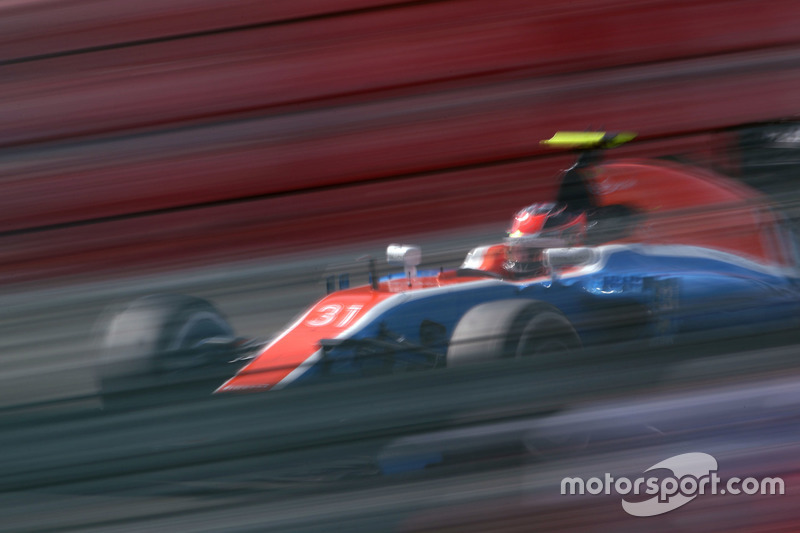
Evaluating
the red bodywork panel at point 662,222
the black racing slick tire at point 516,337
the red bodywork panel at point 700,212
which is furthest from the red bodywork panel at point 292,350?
the red bodywork panel at point 700,212

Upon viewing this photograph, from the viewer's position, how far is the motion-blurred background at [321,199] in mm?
898

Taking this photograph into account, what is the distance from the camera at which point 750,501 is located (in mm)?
965

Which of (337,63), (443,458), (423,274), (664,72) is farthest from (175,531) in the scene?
(664,72)

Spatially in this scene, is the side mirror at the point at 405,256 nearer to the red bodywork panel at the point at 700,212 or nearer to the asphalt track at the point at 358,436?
the asphalt track at the point at 358,436

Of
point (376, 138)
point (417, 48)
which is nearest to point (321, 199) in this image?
point (376, 138)

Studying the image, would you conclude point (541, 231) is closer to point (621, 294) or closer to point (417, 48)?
point (621, 294)

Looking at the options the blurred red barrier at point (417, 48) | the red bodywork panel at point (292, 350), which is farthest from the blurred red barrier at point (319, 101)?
the red bodywork panel at point (292, 350)

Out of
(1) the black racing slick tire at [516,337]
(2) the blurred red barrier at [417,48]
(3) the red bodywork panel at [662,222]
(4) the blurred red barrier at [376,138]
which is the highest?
(2) the blurred red barrier at [417,48]

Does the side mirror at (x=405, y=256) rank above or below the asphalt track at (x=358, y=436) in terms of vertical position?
above

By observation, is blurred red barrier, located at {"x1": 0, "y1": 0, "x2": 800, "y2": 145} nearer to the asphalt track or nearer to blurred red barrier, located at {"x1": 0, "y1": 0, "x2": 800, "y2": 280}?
blurred red barrier, located at {"x1": 0, "y1": 0, "x2": 800, "y2": 280}

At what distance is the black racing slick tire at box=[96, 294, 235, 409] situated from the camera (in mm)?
897

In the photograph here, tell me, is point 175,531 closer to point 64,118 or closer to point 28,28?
point 64,118

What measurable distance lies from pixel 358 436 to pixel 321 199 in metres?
0.28

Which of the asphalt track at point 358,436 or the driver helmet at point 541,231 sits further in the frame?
the driver helmet at point 541,231
